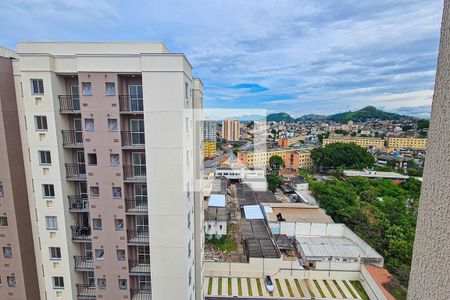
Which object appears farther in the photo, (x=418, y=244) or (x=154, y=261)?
(x=154, y=261)

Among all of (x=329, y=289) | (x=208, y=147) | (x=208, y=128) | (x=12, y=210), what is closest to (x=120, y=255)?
(x=12, y=210)

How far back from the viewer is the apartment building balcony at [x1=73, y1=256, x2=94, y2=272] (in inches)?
214

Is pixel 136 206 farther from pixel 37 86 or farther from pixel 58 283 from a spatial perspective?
pixel 37 86

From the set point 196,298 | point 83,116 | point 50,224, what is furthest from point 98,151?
point 196,298

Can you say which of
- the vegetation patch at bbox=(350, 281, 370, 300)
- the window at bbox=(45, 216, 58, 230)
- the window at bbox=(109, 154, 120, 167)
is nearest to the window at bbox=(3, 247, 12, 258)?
the window at bbox=(45, 216, 58, 230)

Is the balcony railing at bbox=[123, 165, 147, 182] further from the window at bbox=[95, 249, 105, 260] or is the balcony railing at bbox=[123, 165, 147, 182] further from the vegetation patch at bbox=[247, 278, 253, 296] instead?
the vegetation patch at bbox=[247, 278, 253, 296]

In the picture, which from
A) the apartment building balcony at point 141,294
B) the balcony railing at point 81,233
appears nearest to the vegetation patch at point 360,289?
the apartment building balcony at point 141,294

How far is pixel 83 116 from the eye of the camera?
4.82 metres

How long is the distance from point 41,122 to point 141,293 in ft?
15.5

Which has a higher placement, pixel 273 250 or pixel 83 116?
pixel 83 116

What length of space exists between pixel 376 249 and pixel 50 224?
16.1 metres

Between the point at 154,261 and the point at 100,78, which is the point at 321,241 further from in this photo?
the point at 100,78

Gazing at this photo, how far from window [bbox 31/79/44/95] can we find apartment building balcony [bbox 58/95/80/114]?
0.37m

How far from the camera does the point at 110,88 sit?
15.8 ft
